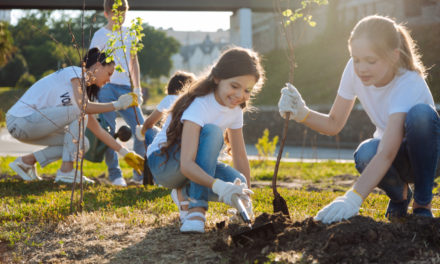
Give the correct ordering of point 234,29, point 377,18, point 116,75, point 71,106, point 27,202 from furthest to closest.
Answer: point 234,29 < point 116,75 < point 71,106 < point 27,202 < point 377,18

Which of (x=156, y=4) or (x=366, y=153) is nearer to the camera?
(x=366, y=153)

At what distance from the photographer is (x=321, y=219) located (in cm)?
253

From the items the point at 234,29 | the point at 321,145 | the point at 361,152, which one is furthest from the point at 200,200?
the point at 234,29

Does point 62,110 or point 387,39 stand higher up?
point 387,39

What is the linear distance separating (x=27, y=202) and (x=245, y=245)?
220cm

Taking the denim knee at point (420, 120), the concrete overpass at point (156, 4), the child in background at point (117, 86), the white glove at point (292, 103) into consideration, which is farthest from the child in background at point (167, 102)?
the concrete overpass at point (156, 4)

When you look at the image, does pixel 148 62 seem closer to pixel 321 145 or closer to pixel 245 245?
pixel 321 145

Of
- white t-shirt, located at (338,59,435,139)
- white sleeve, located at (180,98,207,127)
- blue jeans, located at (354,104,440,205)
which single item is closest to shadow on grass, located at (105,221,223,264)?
white sleeve, located at (180,98,207,127)

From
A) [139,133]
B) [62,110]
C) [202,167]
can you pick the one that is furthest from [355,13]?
[202,167]

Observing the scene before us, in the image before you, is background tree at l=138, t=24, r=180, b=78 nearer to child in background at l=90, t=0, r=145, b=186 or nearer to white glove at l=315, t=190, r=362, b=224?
child in background at l=90, t=0, r=145, b=186

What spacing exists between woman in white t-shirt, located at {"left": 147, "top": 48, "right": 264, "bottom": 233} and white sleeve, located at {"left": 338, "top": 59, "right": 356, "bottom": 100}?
496 mm

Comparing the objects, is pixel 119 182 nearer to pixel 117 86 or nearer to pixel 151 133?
pixel 151 133

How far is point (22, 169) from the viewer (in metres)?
5.29

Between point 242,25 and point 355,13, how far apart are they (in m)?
6.10
